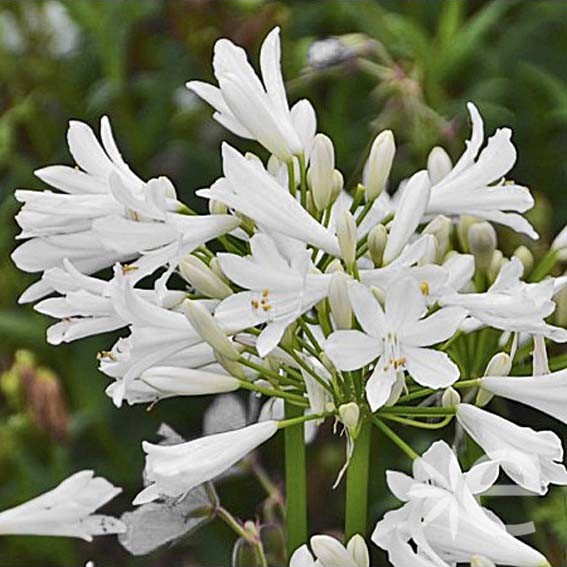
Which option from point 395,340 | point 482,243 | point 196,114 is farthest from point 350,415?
point 196,114

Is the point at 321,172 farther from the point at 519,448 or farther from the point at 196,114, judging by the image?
the point at 196,114

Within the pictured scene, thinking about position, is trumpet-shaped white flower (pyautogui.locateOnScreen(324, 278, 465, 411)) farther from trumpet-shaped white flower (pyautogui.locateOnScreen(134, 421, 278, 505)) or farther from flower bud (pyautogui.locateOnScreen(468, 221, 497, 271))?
flower bud (pyautogui.locateOnScreen(468, 221, 497, 271))

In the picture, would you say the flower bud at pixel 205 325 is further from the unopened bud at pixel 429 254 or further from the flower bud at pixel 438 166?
the flower bud at pixel 438 166

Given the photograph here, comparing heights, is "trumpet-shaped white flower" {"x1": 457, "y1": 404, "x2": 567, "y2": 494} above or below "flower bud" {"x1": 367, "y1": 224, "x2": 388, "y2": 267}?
below

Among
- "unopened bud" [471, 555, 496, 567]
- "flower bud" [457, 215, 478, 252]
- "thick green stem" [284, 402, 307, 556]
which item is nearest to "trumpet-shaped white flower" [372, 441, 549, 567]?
"unopened bud" [471, 555, 496, 567]

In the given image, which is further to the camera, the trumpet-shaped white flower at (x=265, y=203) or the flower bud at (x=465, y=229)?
the flower bud at (x=465, y=229)

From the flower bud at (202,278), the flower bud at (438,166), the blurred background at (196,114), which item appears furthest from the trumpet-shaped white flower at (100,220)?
the blurred background at (196,114)

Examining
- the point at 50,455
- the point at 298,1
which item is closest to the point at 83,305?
the point at 50,455
